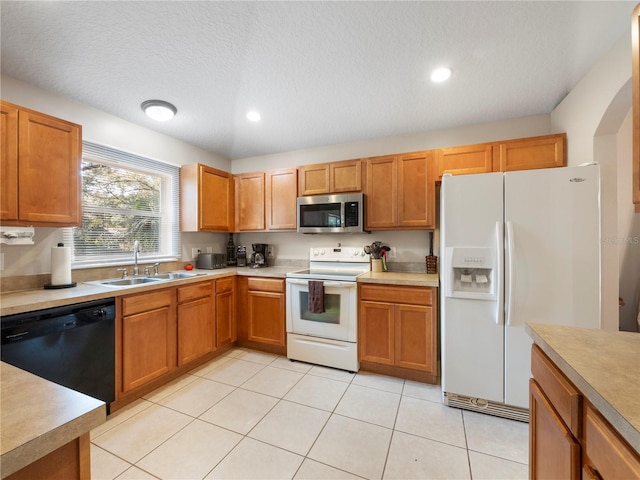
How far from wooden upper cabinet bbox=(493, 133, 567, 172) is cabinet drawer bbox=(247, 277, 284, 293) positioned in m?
2.42

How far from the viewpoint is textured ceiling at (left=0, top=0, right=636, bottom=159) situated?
1.40 m

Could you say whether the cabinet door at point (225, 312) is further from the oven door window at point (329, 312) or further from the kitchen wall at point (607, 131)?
the kitchen wall at point (607, 131)

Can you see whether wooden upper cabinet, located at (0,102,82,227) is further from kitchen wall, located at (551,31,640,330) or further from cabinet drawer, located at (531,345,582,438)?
kitchen wall, located at (551,31,640,330)

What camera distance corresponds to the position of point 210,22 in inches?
57.8

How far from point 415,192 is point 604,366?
2074mm

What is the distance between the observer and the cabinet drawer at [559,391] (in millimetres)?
783

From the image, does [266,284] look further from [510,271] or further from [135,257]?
[510,271]

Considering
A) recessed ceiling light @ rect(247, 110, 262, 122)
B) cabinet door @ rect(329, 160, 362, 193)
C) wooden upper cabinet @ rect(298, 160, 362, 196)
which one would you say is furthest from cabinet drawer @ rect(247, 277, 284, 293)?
recessed ceiling light @ rect(247, 110, 262, 122)

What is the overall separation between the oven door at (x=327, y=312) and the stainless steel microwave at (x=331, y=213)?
64 centimetres

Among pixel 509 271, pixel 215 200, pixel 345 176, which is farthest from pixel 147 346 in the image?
pixel 509 271

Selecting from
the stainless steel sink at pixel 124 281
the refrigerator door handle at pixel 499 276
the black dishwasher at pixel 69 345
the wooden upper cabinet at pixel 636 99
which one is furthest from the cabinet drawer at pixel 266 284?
the wooden upper cabinet at pixel 636 99

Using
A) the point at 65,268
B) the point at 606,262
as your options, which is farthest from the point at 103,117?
the point at 606,262

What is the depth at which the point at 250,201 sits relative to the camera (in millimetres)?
3504

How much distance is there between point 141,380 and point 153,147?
2315 millimetres
